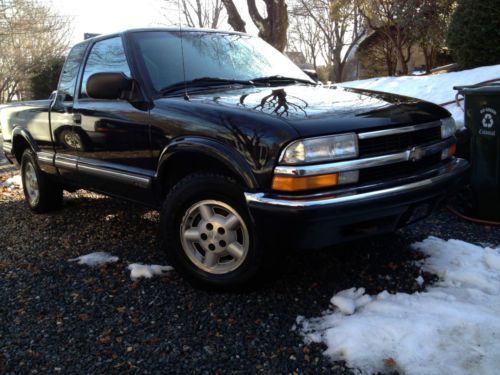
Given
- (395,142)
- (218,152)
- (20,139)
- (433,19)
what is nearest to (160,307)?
(218,152)

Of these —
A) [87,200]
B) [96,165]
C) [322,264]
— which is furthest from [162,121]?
[87,200]

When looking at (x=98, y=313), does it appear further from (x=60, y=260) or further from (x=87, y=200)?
(x=87, y=200)

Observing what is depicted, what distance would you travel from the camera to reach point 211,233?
9.95 feet

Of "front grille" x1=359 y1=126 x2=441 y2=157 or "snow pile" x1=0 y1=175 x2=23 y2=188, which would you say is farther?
"snow pile" x1=0 y1=175 x2=23 y2=188

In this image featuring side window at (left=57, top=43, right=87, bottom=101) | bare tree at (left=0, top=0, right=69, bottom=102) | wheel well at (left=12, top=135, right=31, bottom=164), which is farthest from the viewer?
bare tree at (left=0, top=0, right=69, bottom=102)

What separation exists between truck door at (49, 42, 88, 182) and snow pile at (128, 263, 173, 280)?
4.14 feet

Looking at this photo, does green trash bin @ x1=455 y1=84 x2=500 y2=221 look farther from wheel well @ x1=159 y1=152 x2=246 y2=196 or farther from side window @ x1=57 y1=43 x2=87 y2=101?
side window @ x1=57 y1=43 x2=87 y2=101

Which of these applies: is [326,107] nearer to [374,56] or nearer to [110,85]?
[110,85]

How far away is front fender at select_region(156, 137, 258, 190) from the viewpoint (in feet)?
8.86

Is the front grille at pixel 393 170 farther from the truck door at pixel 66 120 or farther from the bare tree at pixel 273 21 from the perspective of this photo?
the bare tree at pixel 273 21

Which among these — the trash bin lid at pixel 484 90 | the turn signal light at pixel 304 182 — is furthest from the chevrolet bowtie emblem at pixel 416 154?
the trash bin lid at pixel 484 90

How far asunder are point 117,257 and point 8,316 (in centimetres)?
101

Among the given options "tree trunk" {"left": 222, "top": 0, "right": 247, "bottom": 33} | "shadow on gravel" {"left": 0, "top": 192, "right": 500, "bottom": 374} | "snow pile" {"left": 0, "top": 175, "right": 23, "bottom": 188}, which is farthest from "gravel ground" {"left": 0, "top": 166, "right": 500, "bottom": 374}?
"tree trunk" {"left": 222, "top": 0, "right": 247, "bottom": 33}

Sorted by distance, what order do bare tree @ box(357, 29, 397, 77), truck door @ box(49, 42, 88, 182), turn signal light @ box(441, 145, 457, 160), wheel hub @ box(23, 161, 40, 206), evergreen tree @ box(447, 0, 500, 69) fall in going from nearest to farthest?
turn signal light @ box(441, 145, 457, 160) < truck door @ box(49, 42, 88, 182) < wheel hub @ box(23, 161, 40, 206) < evergreen tree @ box(447, 0, 500, 69) < bare tree @ box(357, 29, 397, 77)
